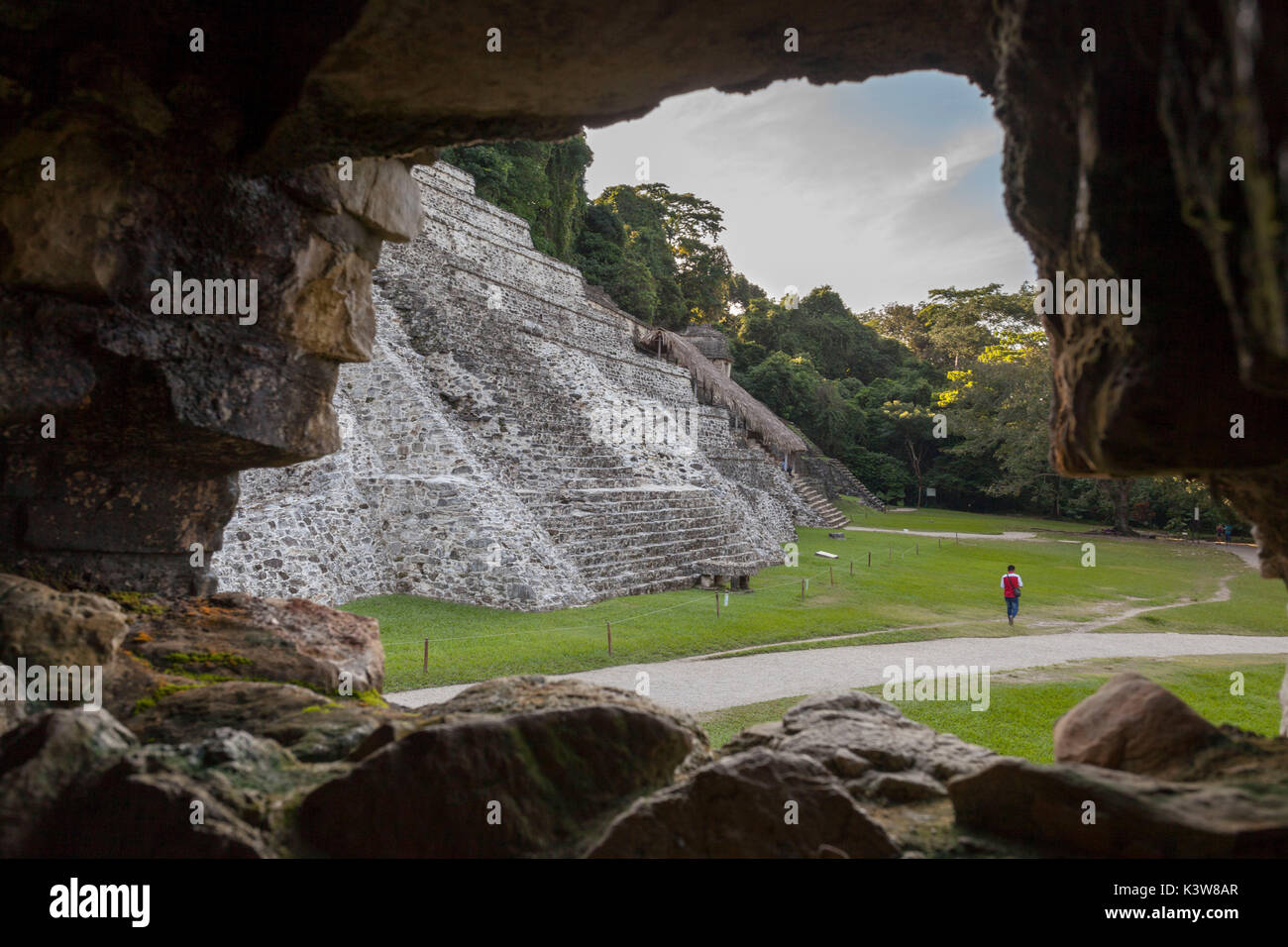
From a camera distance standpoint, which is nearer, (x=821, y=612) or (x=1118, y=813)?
(x=1118, y=813)

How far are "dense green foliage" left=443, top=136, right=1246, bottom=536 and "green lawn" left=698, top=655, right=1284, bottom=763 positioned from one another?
14625mm

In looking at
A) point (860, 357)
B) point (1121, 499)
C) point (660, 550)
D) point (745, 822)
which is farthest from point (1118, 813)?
point (860, 357)

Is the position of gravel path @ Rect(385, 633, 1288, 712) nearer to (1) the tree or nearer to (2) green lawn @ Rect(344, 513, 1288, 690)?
(2) green lawn @ Rect(344, 513, 1288, 690)

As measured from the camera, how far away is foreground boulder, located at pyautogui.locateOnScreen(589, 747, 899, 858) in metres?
1.84

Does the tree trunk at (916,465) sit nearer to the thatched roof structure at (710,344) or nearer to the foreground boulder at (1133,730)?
the thatched roof structure at (710,344)

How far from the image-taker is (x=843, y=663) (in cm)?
805

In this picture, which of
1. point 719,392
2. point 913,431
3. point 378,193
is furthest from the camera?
point 913,431

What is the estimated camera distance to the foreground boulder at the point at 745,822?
1.84 metres

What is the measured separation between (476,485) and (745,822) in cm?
906

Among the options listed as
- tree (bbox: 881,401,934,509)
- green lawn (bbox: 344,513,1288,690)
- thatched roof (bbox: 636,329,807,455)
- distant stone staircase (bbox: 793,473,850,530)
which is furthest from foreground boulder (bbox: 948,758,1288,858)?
tree (bbox: 881,401,934,509)

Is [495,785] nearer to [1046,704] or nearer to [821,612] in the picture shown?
[1046,704]

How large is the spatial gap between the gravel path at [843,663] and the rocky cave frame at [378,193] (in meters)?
3.73

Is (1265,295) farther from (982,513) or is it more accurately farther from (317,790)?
(982,513)

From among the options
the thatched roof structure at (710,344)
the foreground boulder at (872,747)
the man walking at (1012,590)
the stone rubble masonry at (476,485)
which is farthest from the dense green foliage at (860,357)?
the foreground boulder at (872,747)
